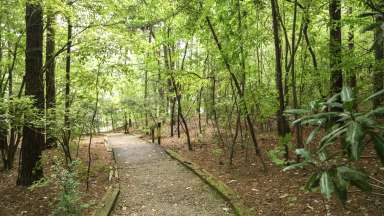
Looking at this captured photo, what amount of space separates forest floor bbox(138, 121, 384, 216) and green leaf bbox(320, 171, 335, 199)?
0.90 meters

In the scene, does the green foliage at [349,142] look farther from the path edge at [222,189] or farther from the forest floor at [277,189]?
the path edge at [222,189]

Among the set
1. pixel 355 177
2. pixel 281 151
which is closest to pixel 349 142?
pixel 355 177

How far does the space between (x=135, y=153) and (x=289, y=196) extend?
8135 mm

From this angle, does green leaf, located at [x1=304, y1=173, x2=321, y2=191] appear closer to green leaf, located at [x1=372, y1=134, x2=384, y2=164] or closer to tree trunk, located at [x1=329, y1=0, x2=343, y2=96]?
green leaf, located at [x1=372, y1=134, x2=384, y2=164]

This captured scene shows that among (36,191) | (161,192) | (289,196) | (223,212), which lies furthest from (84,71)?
(289,196)

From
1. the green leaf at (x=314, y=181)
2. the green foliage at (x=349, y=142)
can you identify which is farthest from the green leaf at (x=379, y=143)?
the green leaf at (x=314, y=181)

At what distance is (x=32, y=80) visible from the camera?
723 centimetres

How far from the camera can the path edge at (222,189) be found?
17.1 feet

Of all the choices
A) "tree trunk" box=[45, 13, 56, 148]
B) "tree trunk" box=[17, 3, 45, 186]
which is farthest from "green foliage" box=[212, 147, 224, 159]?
"tree trunk" box=[17, 3, 45, 186]

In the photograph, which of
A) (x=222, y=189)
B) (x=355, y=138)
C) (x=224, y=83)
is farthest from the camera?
(x=224, y=83)

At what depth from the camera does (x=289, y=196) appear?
5.39 metres

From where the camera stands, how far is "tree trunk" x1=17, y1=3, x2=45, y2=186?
7.11 metres

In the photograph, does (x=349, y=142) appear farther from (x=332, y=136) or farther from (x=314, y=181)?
(x=314, y=181)

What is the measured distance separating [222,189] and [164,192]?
148 cm
